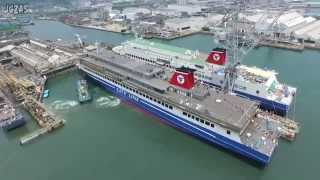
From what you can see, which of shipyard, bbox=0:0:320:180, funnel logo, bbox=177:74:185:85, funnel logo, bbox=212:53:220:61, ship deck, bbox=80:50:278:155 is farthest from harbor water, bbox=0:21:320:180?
funnel logo, bbox=212:53:220:61

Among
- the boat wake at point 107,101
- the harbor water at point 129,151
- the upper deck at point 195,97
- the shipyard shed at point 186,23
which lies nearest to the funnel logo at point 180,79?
the upper deck at point 195,97

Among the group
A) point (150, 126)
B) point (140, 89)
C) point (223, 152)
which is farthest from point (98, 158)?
point (223, 152)

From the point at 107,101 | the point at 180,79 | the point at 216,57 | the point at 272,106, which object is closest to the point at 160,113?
the point at 180,79

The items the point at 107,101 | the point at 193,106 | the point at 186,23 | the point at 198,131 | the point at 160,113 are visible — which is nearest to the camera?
the point at 198,131

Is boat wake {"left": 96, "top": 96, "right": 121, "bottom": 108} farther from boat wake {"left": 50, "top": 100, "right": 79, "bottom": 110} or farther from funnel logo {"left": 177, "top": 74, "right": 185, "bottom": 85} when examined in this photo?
funnel logo {"left": 177, "top": 74, "right": 185, "bottom": 85}

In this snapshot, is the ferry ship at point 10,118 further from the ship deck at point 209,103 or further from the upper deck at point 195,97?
the upper deck at point 195,97

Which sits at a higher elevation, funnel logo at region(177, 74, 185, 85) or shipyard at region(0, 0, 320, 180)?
funnel logo at region(177, 74, 185, 85)

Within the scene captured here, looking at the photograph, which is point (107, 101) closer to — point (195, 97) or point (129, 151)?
point (129, 151)
